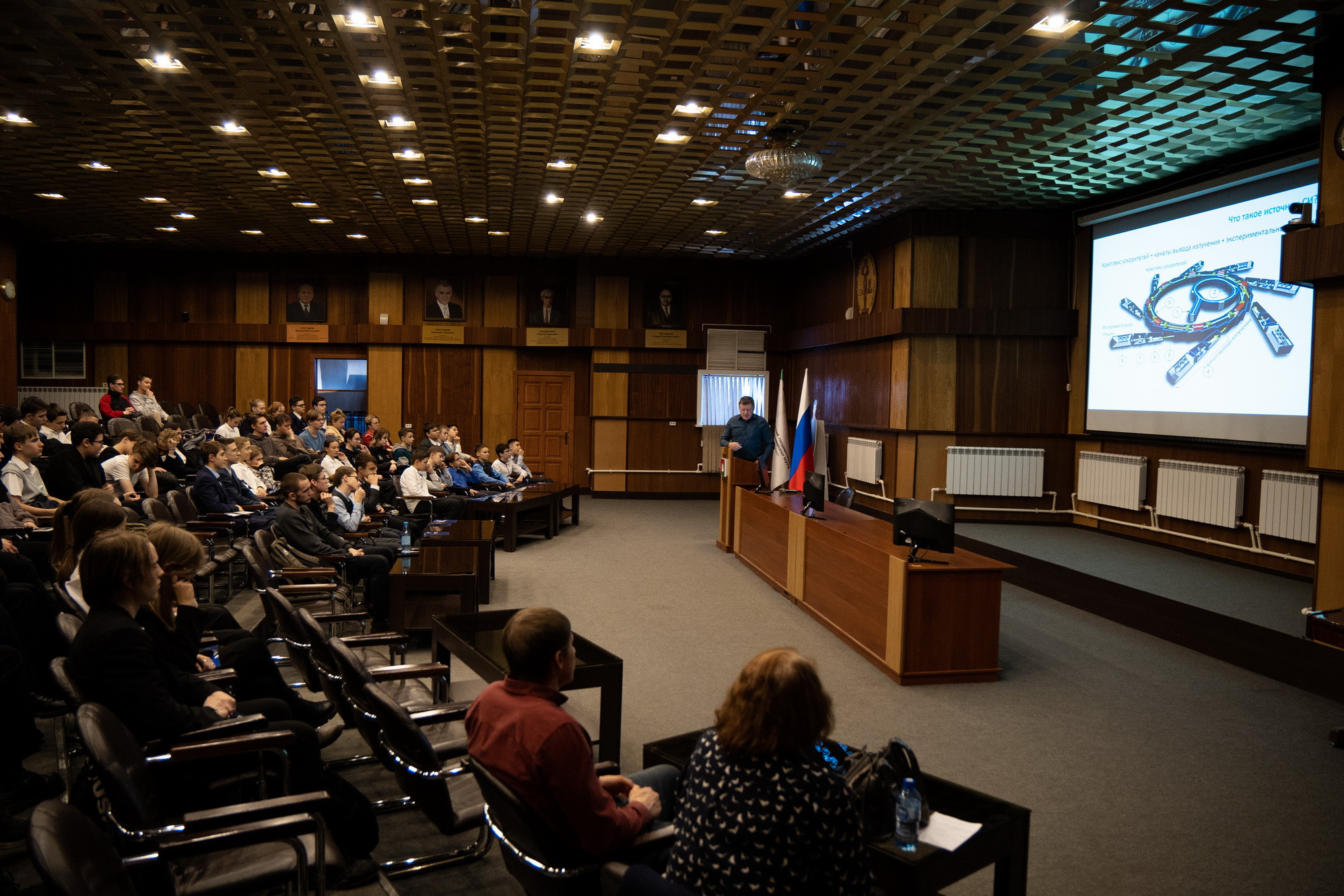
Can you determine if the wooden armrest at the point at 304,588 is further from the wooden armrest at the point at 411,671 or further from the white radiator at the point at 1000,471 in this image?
the white radiator at the point at 1000,471

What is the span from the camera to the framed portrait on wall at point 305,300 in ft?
49.2

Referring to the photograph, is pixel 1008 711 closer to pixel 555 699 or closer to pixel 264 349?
pixel 555 699

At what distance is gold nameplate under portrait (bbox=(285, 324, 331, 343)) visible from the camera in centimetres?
1489

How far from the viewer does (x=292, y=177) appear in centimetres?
973

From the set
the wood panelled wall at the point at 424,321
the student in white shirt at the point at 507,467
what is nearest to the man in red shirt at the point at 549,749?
the student in white shirt at the point at 507,467

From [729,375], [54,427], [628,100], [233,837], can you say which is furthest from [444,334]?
[233,837]

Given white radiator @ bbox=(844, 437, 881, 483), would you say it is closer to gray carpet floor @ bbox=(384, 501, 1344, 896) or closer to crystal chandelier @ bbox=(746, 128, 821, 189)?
gray carpet floor @ bbox=(384, 501, 1344, 896)

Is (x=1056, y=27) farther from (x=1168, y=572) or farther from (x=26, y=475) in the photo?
(x=26, y=475)

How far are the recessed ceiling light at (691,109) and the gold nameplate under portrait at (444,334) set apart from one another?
27.9ft

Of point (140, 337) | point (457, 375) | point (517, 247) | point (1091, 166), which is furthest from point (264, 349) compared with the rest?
point (1091, 166)

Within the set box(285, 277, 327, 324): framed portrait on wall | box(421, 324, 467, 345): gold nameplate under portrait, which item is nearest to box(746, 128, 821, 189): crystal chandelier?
box(421, 324, 467, 345): gold nameplate under portrait

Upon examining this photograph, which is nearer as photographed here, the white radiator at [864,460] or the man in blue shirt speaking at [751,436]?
the man in blue shirt speaking at [751,436]

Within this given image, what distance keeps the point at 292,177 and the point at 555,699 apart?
9.10 m

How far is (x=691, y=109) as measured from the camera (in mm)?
7180
